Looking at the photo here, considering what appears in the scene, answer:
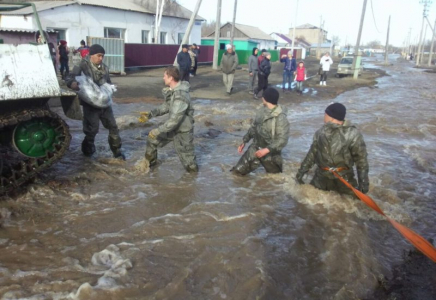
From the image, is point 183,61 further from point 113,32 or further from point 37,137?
point 113,32

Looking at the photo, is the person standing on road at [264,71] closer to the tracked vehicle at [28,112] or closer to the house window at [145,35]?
the tracked vehicle at [28,112]

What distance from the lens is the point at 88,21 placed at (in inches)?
928

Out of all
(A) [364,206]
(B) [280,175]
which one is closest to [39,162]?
(B) [280,175]

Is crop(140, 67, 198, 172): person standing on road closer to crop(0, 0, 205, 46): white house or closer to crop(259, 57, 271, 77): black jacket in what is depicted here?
crop(259, 57, 271, 77): black jacket

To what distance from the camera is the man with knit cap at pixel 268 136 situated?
5.38m

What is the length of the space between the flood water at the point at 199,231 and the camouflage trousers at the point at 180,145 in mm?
278

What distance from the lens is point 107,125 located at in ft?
20.7

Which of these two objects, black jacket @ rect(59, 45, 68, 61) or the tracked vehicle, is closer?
the tracked vehicle

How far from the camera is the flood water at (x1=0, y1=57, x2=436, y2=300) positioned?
134 inches

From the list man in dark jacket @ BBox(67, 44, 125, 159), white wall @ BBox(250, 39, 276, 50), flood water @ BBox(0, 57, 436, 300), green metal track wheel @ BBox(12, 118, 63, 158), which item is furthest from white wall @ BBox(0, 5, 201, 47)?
white wall @ BBox(250, 39, 276, 50)

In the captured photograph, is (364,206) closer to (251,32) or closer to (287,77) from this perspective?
(287,77)

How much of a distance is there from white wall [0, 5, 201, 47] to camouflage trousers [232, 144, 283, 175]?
18883 mm

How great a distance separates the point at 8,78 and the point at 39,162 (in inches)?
44.7

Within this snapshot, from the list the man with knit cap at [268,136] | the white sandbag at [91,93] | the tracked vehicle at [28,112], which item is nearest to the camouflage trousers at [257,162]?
the man with knit cap at [268,136]
